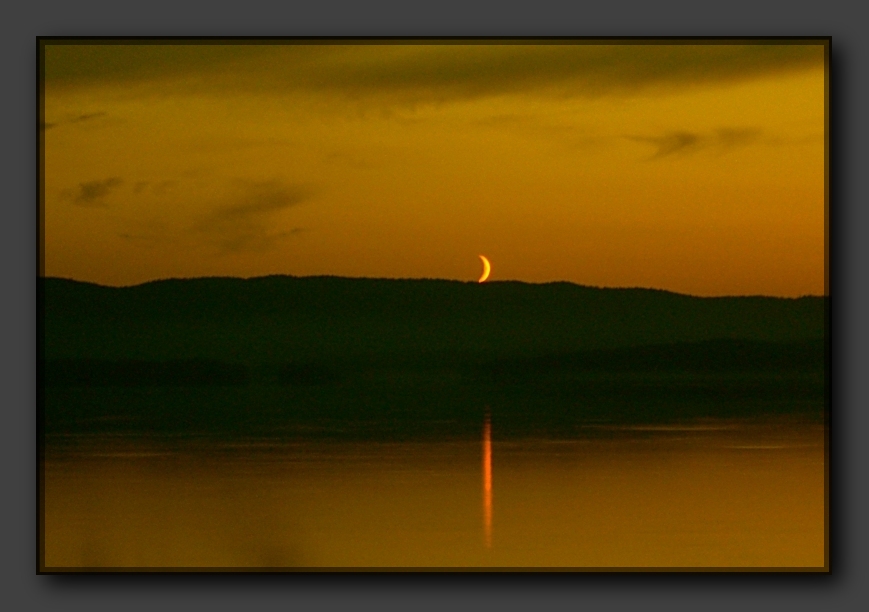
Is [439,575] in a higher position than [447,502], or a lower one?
lower

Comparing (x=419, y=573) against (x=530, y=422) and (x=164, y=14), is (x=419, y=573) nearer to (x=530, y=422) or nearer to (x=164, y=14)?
(x=530, y=422)

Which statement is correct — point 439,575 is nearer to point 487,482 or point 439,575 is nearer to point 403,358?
point 487,482

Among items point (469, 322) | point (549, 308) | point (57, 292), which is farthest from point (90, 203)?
point (549, 308)

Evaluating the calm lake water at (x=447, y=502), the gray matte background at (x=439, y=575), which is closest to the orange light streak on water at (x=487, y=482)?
the calm lake water at (x=447, y=502)

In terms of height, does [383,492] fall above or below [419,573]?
above

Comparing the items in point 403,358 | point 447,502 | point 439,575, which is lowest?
point 439,575

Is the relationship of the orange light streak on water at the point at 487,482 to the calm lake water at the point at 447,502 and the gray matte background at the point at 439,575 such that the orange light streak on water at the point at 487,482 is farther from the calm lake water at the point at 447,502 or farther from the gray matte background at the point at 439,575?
the gray matte background at the point at 439,575

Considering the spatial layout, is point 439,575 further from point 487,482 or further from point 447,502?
point 487,482

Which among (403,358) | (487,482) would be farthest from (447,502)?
(403,358)
